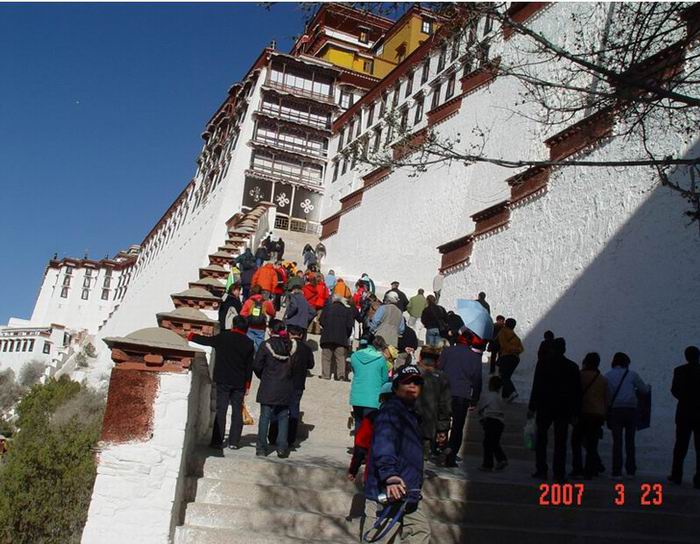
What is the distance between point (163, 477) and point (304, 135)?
4388cm

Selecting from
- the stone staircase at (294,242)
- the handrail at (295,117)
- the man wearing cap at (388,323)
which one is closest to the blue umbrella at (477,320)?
the man wearing cap at (388,323)

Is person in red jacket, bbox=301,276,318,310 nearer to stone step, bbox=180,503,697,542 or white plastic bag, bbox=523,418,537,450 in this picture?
white plastic bag, bbox=523,418,537,450

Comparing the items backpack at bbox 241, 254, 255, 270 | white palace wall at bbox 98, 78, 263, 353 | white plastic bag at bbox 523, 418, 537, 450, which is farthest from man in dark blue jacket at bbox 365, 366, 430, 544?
white palace wall at bbox 98, 78, 263, 353

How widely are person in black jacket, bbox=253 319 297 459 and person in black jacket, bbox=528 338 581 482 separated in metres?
2.75

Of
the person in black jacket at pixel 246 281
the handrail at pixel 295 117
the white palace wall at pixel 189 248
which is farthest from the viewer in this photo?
the handrail at pixel 295 117

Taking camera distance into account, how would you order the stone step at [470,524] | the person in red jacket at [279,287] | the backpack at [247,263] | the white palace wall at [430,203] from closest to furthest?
1. the stone step at [470,524]
2. the person in red jacket at [279,287]
3. the backpack at [247,263]
4. the white palace wall at [430,203]

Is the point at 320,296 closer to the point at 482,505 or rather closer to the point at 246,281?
the point at 246,281

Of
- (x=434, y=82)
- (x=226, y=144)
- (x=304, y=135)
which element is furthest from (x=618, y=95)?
(x=226, y=144)

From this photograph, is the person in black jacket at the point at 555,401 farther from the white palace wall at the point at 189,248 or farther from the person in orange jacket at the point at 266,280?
the white palace wall at the point at 189,248

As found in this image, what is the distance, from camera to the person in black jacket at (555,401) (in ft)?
28.4

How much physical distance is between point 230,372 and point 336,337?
4.63 meters

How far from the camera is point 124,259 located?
98.1m

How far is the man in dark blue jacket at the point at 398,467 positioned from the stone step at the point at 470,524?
1.77 m

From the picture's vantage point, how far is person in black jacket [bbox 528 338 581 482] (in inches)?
340
